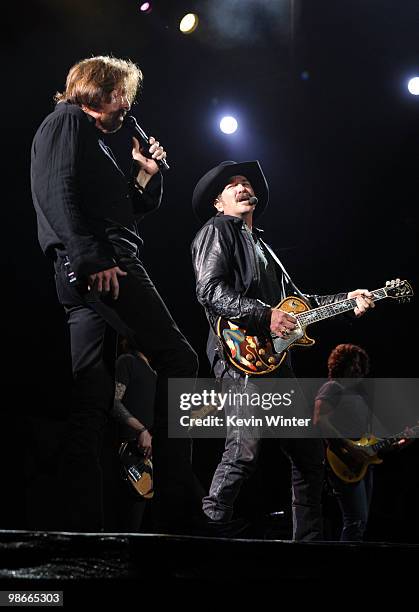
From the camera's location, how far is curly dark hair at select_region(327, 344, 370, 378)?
4.82m

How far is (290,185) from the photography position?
15.5 feet

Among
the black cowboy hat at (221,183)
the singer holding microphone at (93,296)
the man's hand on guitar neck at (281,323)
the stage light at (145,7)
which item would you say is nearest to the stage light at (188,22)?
the stage light at (145,7)

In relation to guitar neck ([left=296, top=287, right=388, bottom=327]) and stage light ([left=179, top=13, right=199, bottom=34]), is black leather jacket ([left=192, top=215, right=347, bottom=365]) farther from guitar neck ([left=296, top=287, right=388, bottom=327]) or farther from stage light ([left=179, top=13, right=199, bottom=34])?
stage light ([left=179, top=13, right=199, bottom=34])

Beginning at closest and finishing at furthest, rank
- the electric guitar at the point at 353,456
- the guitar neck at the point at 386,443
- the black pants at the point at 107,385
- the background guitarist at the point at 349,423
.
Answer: the black pants at the point at 107,385 < the background guitarist at the point at 349,423 < the electric guitar at the point at 353,456 < the guitar neck at the point at 386,443

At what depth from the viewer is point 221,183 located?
359cm

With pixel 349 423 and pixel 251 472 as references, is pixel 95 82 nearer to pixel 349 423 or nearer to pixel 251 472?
pixel 251 472

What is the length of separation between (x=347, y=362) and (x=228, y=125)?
6.14 feet

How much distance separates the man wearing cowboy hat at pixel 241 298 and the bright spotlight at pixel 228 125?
2.86ft

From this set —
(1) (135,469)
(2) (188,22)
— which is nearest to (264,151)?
(2) (188,22)

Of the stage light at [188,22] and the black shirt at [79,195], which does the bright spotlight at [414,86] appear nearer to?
the stage light at [188,22]

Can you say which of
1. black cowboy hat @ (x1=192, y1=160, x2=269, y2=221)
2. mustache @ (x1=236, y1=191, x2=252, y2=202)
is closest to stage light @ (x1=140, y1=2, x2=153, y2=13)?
black cowboy hat @ (x1=192, y1=160, x2=269, y2=221)

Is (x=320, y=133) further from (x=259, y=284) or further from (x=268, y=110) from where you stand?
(x=259, y=284)

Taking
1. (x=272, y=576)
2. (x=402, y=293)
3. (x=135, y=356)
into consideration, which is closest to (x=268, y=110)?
(x=402, y=293)

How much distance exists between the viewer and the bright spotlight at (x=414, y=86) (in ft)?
14.9
